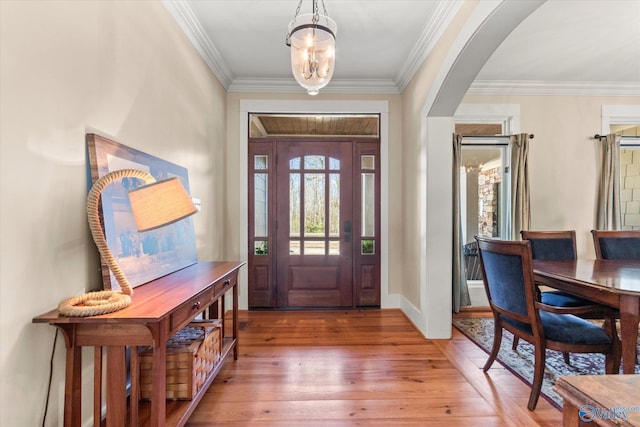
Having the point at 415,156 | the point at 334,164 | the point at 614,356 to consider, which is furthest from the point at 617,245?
the point at 334,164

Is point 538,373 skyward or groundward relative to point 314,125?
groundward

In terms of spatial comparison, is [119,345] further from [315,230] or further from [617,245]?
[617,245]

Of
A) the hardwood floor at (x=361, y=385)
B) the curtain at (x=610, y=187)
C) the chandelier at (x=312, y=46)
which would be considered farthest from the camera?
the curtain at (x=610, y=187)

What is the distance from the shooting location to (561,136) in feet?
12.0

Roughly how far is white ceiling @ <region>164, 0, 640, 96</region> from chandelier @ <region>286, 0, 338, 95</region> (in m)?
0.62

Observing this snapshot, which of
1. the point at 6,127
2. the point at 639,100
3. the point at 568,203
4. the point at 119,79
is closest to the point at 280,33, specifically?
the point at 119,79

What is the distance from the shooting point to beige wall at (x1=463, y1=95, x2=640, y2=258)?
364cm

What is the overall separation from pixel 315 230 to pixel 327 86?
1.83 metres

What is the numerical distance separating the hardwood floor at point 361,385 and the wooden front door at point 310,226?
0.74 m

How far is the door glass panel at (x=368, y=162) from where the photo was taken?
12.2 feet

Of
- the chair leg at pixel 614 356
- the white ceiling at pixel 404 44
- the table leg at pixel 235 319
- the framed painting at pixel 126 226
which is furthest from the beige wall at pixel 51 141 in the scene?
the chair leg at pixel 614 356

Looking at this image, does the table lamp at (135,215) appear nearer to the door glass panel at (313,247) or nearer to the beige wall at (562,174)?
the door glass panel at (313,247)

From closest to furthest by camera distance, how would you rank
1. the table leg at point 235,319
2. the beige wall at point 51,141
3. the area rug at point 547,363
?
1. the beige wall at point 51,141
2. the area rug at point 547,363
3. the table leg at point 235,319

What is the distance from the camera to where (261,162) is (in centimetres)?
370
